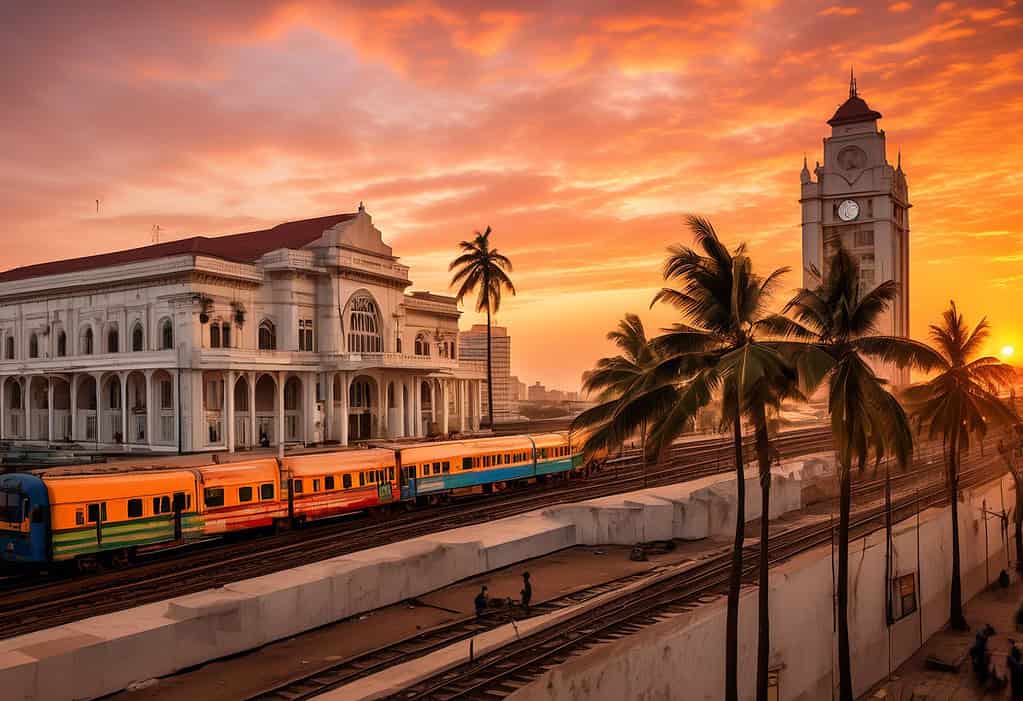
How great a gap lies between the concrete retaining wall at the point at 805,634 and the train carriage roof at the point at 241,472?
55.0 ft

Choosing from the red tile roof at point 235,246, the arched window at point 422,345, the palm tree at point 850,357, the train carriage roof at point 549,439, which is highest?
the red tile roof at point 235,246

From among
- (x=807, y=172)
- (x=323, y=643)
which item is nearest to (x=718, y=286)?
(x=323, y=643)

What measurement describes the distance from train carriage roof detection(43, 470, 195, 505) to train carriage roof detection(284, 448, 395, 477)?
188 inches

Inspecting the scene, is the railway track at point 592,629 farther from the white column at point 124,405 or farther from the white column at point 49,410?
the white column at point 49,410

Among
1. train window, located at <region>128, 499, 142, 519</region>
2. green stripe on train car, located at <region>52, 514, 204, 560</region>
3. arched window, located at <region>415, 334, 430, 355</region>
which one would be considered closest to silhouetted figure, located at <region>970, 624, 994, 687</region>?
green stripe on train car, located at <region>52, 514, 204, 560</region>

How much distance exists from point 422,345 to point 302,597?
60075 mm

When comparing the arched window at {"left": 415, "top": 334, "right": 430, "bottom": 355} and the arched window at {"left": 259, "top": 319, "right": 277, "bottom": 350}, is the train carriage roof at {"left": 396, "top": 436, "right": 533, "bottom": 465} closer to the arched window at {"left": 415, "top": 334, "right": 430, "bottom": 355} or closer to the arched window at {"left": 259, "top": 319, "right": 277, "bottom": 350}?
the arched window at {"left": 259, "top": 319, "right": 277, "bottom": 350}

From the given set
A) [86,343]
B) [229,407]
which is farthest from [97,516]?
[86,343]

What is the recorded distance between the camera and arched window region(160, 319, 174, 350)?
200 feet

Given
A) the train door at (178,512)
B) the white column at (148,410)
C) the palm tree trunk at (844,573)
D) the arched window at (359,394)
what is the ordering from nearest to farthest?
the palm tree trunk at (844,573), the train door at (178,512), the white column at (148,410), the arched window at (359,394)

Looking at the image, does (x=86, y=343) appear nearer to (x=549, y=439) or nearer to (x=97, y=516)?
(x=549, y=439)

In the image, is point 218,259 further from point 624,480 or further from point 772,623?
point 772,623

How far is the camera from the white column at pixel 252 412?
60.9 metres

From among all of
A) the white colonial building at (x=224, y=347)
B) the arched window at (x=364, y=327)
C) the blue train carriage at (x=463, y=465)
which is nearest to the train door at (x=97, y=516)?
the blue train carriage at (x=463, y=465)
